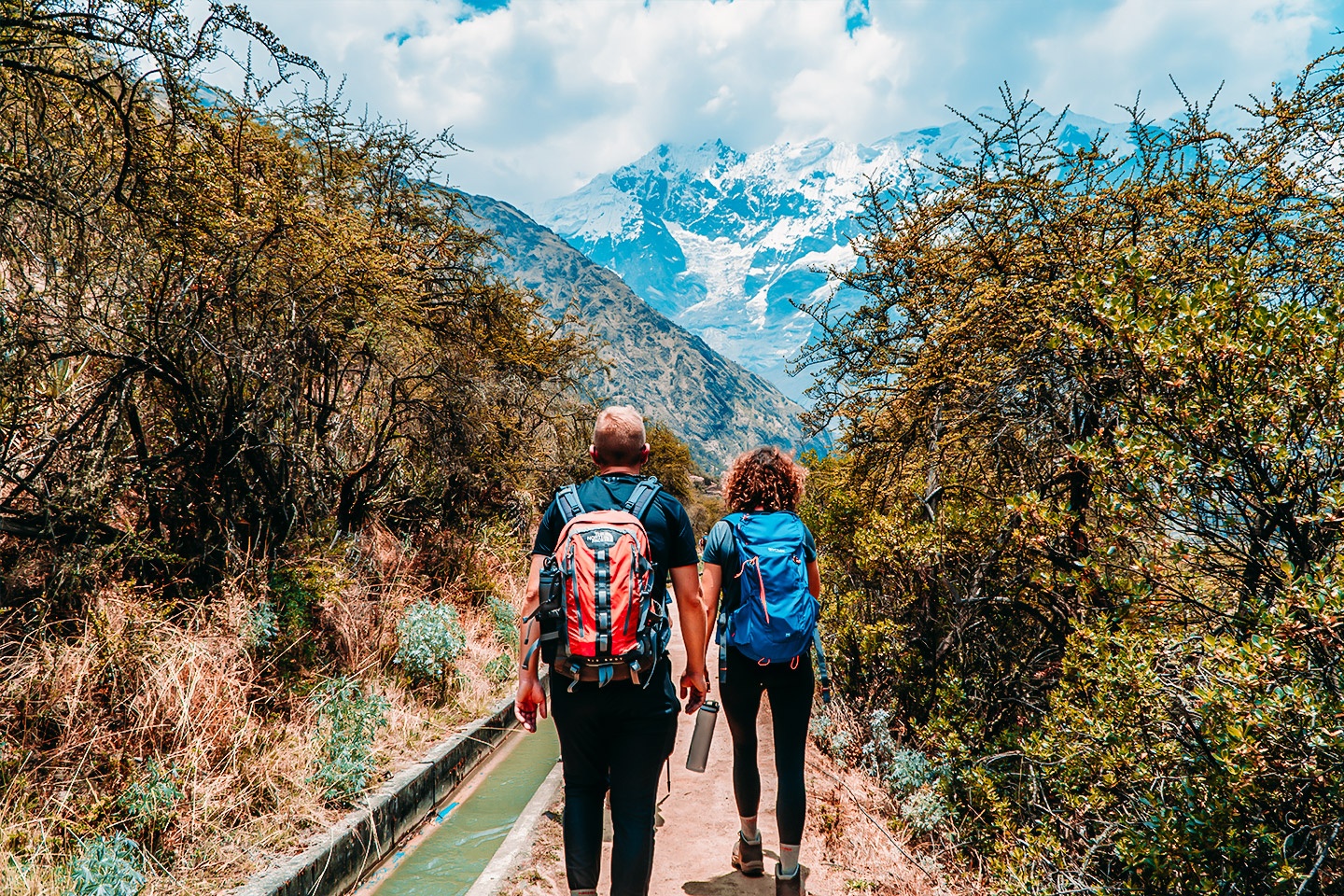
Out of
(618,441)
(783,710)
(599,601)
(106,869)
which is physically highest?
(618,441)

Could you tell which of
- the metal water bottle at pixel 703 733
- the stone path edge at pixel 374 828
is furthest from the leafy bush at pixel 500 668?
the metal water bottle at pixel 703 733

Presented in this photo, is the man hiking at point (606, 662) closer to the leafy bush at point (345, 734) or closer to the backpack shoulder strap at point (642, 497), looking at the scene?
the backpack shoulder strap at point (642, 497)

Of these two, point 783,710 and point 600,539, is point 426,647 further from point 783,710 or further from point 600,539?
point 600,539

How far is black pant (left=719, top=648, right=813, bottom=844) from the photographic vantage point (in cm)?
354

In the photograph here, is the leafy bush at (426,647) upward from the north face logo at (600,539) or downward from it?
downward

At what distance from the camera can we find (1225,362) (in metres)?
3.08

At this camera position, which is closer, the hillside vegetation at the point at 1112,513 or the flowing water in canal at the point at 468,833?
the hillside vegetation at the point at 1112,513

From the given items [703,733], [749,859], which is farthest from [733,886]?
[703,733]

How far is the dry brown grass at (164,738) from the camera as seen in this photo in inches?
139

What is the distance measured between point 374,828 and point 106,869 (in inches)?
55.0

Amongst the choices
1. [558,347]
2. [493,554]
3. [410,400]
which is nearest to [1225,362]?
[410,400]

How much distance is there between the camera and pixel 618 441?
3.11 m

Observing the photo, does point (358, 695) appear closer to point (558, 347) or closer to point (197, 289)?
point (197, 289)

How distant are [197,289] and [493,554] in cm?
656
